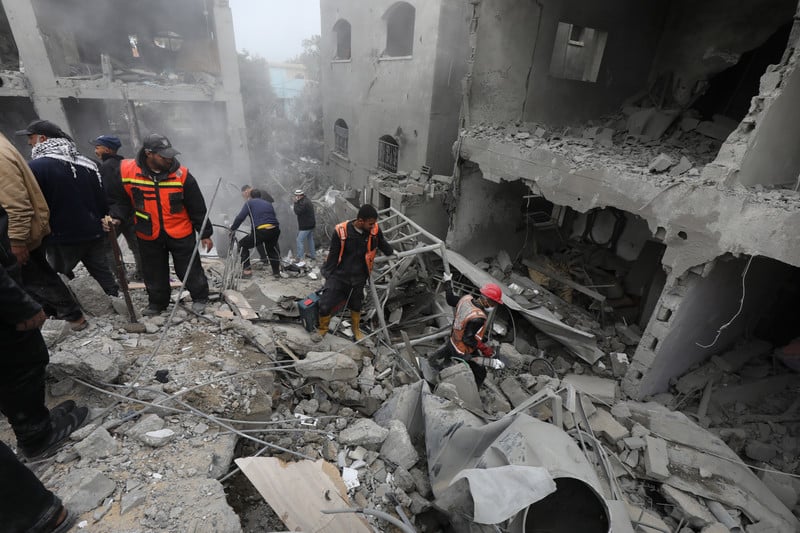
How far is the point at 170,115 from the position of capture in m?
14.9

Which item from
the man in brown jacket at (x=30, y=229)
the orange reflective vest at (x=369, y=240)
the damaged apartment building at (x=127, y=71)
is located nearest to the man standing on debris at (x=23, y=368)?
the man in brown jacket at (x=30, y=229)

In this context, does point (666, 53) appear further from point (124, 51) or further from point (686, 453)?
point (124, 51)

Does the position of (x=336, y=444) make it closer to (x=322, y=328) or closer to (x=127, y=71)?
(x=322, y=328)

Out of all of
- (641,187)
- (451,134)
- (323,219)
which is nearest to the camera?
(641,187)

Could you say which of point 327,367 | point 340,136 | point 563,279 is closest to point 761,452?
point 563,279

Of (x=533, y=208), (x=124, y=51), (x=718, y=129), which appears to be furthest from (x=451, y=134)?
(x=124, y=51)

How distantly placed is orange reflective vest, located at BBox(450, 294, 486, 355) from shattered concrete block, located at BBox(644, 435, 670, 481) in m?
2.06

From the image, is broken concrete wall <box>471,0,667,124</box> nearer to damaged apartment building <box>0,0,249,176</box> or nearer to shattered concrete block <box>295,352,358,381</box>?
shattered concrete block <box>295,352,358,381</box>

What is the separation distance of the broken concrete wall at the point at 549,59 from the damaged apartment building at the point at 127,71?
941cm

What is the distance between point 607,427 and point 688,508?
90 cm

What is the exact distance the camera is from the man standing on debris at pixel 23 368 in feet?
6.39

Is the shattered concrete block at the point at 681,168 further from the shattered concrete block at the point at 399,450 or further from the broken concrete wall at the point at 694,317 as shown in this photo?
the shattered concrete block at the point at 399,450

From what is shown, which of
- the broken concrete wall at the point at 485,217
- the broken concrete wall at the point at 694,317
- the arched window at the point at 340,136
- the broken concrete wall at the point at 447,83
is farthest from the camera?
the arched window at the point at 340,136

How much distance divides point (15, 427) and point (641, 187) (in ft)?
20.6
